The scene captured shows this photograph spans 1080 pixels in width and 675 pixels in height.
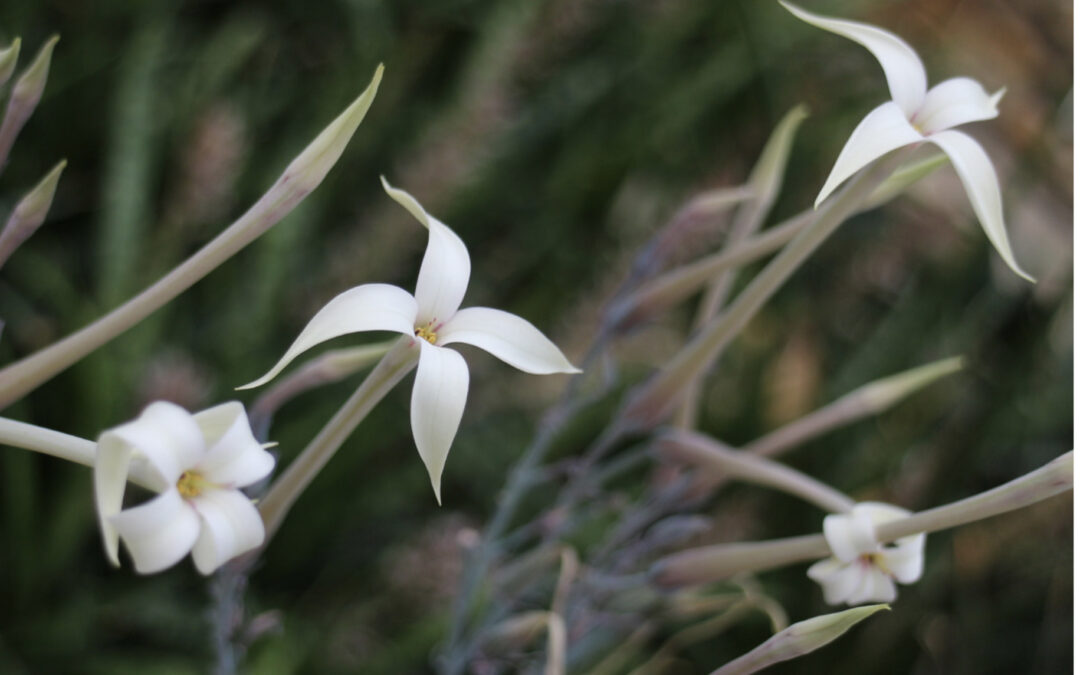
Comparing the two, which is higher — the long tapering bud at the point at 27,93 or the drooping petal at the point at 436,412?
the long tapering bud at the point at 27,93

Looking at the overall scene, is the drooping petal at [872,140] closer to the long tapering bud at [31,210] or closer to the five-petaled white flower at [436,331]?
the five-petaled white flower at [436,331]

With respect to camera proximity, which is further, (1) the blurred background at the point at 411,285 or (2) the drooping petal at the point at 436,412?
(1) the blurred background at the point at 411,285

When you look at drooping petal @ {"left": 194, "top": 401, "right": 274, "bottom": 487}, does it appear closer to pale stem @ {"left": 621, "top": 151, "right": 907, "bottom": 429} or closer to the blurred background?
pale stem @ {"left": 621, "top": 151, "right": 907, "bottom": 429}

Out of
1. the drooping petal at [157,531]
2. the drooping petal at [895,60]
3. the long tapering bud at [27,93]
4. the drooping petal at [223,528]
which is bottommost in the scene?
the drooping petal at [157,531]

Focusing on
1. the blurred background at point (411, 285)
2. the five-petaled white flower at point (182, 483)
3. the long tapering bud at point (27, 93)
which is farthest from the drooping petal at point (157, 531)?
the blurred background at point (411, 285)

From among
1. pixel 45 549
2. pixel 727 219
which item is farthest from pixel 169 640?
pixel 727 219

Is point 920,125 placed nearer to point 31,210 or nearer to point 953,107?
point 953,107

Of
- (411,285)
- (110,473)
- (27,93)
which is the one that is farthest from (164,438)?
(411,285)

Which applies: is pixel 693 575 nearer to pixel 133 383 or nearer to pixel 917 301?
pixel 133 383

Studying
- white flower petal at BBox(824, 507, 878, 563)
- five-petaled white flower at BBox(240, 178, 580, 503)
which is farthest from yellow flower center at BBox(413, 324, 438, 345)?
white flower petal at BBox(824, 507, 878, 563)
